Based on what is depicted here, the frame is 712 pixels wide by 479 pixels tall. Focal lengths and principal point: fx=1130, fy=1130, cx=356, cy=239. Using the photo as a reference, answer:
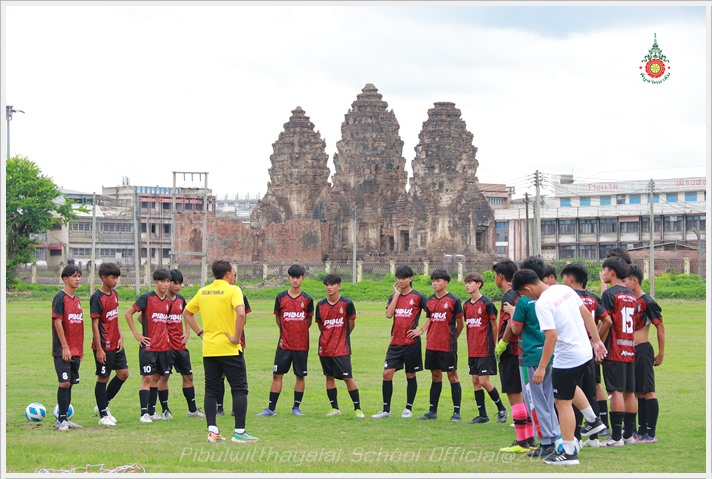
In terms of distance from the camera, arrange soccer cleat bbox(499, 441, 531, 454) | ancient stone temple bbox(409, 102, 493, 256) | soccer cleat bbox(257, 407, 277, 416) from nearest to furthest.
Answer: soccer cleat bbox(499, 441, 531, 454) → soccer cleat bbox(257, 407, 277, 416) → ancient stone temple bbox(409, 102, 493, 256)

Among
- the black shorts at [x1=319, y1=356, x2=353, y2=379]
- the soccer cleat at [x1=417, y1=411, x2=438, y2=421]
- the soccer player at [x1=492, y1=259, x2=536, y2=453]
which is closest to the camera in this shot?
the soccer player at [x1=492, y1=259, x2=536, y2=453]

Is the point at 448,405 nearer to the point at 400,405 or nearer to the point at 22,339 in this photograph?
the point at 400,405

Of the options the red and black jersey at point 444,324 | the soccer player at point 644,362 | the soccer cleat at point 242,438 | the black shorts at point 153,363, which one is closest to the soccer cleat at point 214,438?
the soccer cleat at point 242,438

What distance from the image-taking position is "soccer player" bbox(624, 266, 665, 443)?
13500mm

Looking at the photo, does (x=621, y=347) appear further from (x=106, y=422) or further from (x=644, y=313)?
(x=106, y=422)

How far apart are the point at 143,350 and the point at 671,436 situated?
23.0 ft

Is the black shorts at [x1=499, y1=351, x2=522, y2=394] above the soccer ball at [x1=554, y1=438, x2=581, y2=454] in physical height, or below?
above

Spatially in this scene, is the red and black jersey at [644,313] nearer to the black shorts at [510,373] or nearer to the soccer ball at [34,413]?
the black shorts at [510,373]

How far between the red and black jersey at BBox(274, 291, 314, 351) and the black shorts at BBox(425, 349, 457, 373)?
1.82 m

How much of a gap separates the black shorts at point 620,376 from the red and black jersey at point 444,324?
2634mm

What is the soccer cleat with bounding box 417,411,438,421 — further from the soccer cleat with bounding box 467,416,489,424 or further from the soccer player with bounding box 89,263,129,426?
the soccer player with bounding box 89,263,129,426

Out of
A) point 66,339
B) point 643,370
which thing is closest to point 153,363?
point 66,339

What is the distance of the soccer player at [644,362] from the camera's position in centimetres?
1350

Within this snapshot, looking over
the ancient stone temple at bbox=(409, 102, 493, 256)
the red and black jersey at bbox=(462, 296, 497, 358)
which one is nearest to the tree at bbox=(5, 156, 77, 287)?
the ancient stone temple at bbox=(409, 102, 493, 256)
